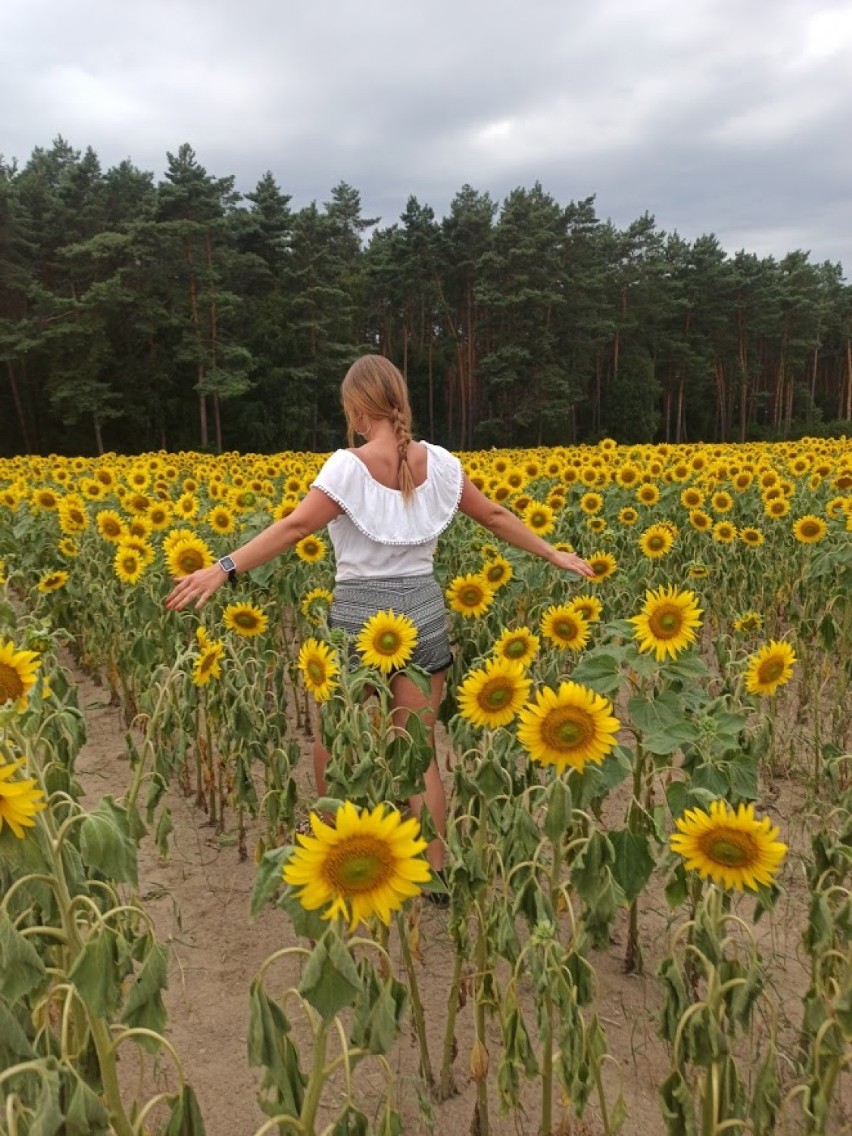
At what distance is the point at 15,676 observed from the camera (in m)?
1.55

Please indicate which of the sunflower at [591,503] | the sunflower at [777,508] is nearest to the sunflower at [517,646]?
the sunflower at [591,503]

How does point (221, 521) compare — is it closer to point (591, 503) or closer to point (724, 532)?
point (591, 503)

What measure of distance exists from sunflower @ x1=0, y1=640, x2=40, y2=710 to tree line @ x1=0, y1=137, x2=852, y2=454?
28.0 metres

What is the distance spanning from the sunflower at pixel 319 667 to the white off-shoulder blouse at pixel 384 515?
0.40 metres

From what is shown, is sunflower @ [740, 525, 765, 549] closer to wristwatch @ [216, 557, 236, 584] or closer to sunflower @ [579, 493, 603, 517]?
sunflower @ [579, 493, 603, 517]

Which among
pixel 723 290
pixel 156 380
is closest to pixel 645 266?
pixel 723 290

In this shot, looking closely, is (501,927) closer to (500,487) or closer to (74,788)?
(74,788)

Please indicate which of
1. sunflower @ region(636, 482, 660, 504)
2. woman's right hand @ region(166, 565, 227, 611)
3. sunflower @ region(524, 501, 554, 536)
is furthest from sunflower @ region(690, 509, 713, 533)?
woman's right hand @ region(166, 565, 227, 611)

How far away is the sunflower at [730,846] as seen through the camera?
1.44 metres

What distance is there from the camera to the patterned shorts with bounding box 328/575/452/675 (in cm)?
285

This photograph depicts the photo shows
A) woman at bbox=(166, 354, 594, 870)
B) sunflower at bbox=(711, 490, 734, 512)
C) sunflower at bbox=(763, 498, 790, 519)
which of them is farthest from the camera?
sunflower at bbox=(711, 490, 734, 512)

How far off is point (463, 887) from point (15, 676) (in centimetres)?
100

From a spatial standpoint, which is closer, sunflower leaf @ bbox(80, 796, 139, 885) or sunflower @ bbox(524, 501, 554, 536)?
sunflower leaf @ bbox(80, 796, 139, 885)

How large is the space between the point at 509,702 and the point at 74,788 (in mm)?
952
